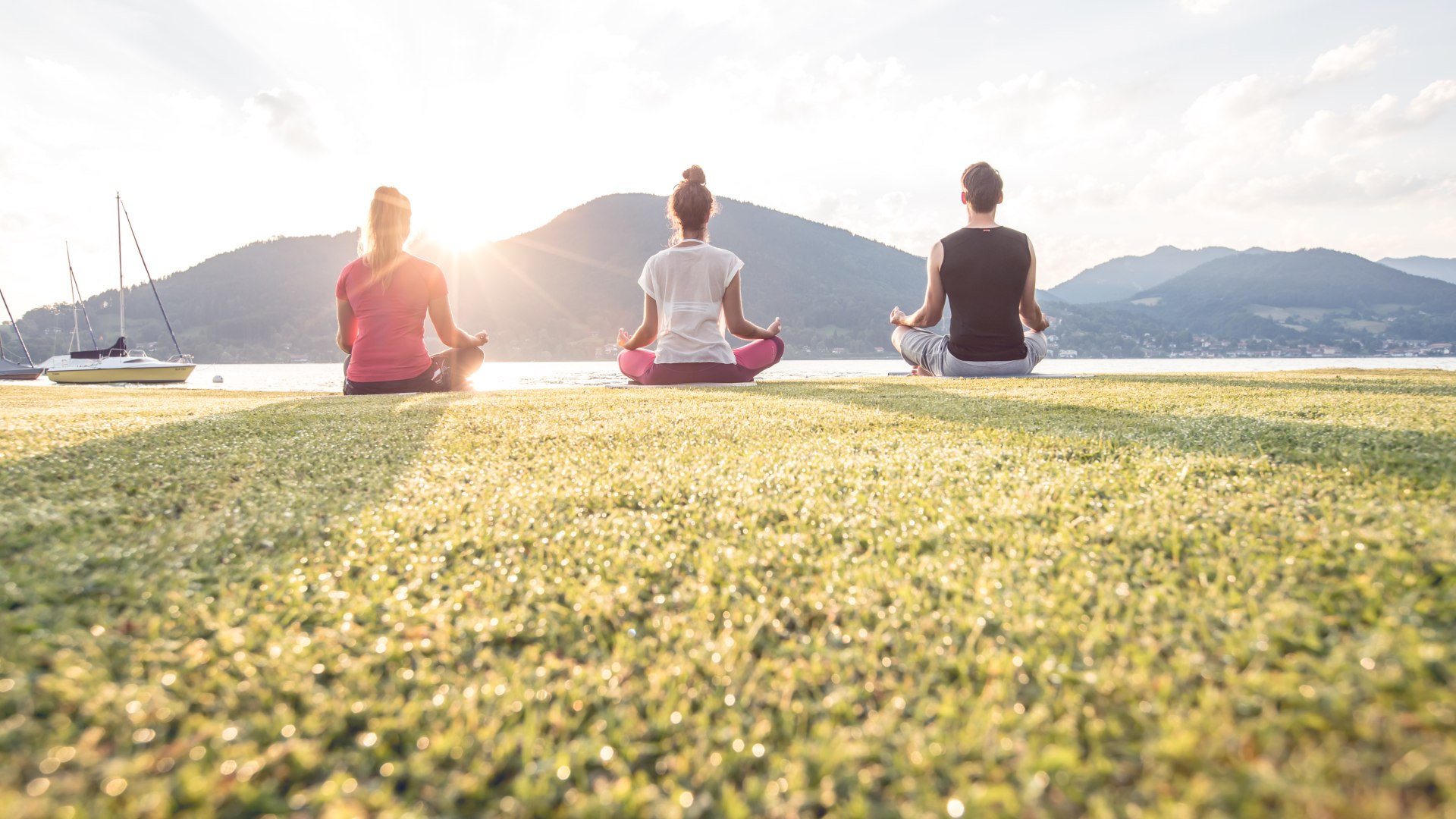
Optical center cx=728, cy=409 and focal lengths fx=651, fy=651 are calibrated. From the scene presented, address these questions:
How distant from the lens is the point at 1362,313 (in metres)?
199

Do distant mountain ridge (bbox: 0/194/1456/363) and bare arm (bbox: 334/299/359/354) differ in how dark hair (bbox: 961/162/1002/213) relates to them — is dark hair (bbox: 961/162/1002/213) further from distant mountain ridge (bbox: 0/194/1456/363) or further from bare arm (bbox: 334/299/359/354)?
distant mountain ridge (bbox: 0/194/1456/363)

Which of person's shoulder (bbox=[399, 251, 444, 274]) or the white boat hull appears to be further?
the white boat hull

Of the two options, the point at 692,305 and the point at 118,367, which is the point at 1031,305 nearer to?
the point at 692,305

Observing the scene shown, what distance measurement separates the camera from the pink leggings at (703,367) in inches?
349

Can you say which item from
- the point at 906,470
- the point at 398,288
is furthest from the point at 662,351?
the point at 906,470

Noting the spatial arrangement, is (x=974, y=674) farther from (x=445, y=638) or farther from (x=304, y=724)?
(x=304, y=724)

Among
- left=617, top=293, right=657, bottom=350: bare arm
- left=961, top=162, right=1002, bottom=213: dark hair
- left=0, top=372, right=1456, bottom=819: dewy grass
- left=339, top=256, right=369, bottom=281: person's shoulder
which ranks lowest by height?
left=0, top=372, right=1456, bottom=819: dewy grass

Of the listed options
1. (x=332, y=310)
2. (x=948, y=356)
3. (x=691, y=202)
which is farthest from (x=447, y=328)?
(x=332, y=310)

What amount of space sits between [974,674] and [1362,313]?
278776 mm

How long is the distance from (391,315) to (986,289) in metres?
7.45

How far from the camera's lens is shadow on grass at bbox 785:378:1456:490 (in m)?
2.54

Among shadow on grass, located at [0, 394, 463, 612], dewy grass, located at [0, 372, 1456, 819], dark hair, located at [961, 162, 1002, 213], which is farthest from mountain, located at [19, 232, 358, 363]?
dewy grass, located at [0, 372, 1456, 819]

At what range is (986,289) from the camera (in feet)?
28.1

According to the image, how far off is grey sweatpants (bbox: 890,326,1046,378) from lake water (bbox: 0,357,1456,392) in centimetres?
69
